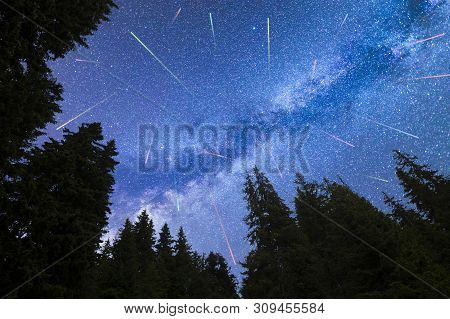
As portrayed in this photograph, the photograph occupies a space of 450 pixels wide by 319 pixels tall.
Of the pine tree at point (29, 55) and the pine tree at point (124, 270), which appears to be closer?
the pine tree at point (29, 55)

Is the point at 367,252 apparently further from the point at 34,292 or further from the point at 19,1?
the point at 19,1

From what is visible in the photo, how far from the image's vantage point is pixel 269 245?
24375mm

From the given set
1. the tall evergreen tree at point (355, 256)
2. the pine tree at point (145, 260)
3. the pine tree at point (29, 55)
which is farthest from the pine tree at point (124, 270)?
the pine tree at point (29, 55)

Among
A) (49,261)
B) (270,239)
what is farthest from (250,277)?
(49,261)

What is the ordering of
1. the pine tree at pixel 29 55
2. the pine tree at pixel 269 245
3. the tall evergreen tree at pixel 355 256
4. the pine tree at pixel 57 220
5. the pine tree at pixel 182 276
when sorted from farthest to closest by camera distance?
the pine tree at pixel 182 276
the pine tree at pixel 269 245
the tall evergreen tree at pixel 355 256
the pine tree at pixel 57 220
the pine tree at pixel 29 55

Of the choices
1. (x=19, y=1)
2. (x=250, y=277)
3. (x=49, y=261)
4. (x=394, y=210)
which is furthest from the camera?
(x=394, y=210)

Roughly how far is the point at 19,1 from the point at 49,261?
9.45 m

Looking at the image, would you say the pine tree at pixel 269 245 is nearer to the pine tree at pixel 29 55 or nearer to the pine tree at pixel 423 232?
the pine tree at pixel 423 232

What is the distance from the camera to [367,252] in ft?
52.3

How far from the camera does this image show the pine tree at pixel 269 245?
71.7 ft

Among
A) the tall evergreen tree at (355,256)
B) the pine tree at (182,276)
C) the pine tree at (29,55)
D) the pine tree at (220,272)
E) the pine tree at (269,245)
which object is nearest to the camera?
the pine tree at (29,55)

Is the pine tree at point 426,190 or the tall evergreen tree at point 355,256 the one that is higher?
the pine tree at point 426,190

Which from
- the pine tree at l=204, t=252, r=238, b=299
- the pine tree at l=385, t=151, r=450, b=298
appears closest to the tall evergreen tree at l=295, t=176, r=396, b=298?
the pine tree at l=385, t=151, r=450, b=298
